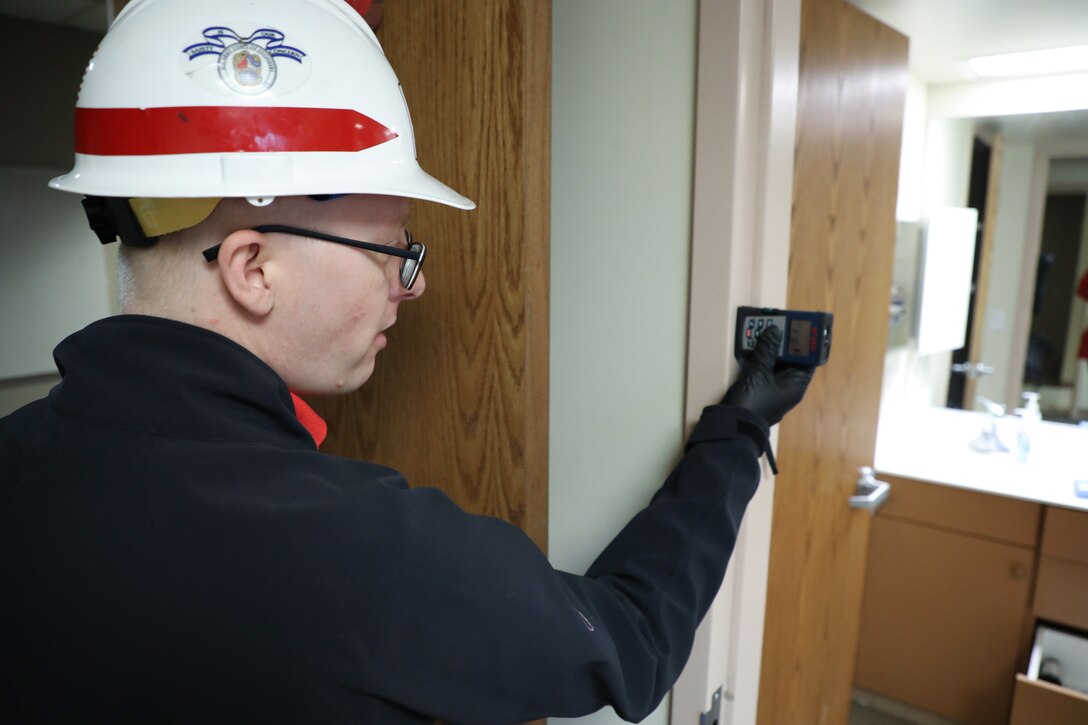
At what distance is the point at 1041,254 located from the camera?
1985 mm

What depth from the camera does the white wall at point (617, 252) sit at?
847mm

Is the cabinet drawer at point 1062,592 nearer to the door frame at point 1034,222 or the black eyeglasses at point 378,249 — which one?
the door frame at point 1034,222

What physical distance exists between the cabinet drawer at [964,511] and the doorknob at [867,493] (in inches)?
27.4

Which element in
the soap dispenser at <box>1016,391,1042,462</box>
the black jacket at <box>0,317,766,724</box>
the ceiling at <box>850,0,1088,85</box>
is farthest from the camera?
the soap dispenser at <box>1016,391,1042,462</box>

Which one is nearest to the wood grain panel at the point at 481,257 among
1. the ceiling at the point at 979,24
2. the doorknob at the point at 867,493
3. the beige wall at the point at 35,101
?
the doorknob at the point at 867,493

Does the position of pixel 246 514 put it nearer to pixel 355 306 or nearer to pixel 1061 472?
pixel 355 306

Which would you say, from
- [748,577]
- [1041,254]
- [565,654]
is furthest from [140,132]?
[1041,254]

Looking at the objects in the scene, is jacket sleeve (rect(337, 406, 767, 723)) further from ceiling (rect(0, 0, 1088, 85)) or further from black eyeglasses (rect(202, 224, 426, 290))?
ceiling (rect(0, 0, 1088, 85))

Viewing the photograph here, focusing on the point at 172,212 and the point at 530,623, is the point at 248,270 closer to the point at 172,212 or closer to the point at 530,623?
the point at 172,212

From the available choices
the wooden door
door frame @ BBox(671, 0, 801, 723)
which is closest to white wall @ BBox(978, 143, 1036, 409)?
the wooden door

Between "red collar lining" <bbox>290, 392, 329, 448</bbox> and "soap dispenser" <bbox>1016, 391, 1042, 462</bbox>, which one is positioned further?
"soap dispenser" <bbox>1016, 391, 1042, 462</bbox>

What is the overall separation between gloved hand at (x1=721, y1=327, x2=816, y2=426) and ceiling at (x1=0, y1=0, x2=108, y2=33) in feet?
10.8

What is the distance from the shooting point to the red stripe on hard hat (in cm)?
58

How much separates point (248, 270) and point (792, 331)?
0.66m
